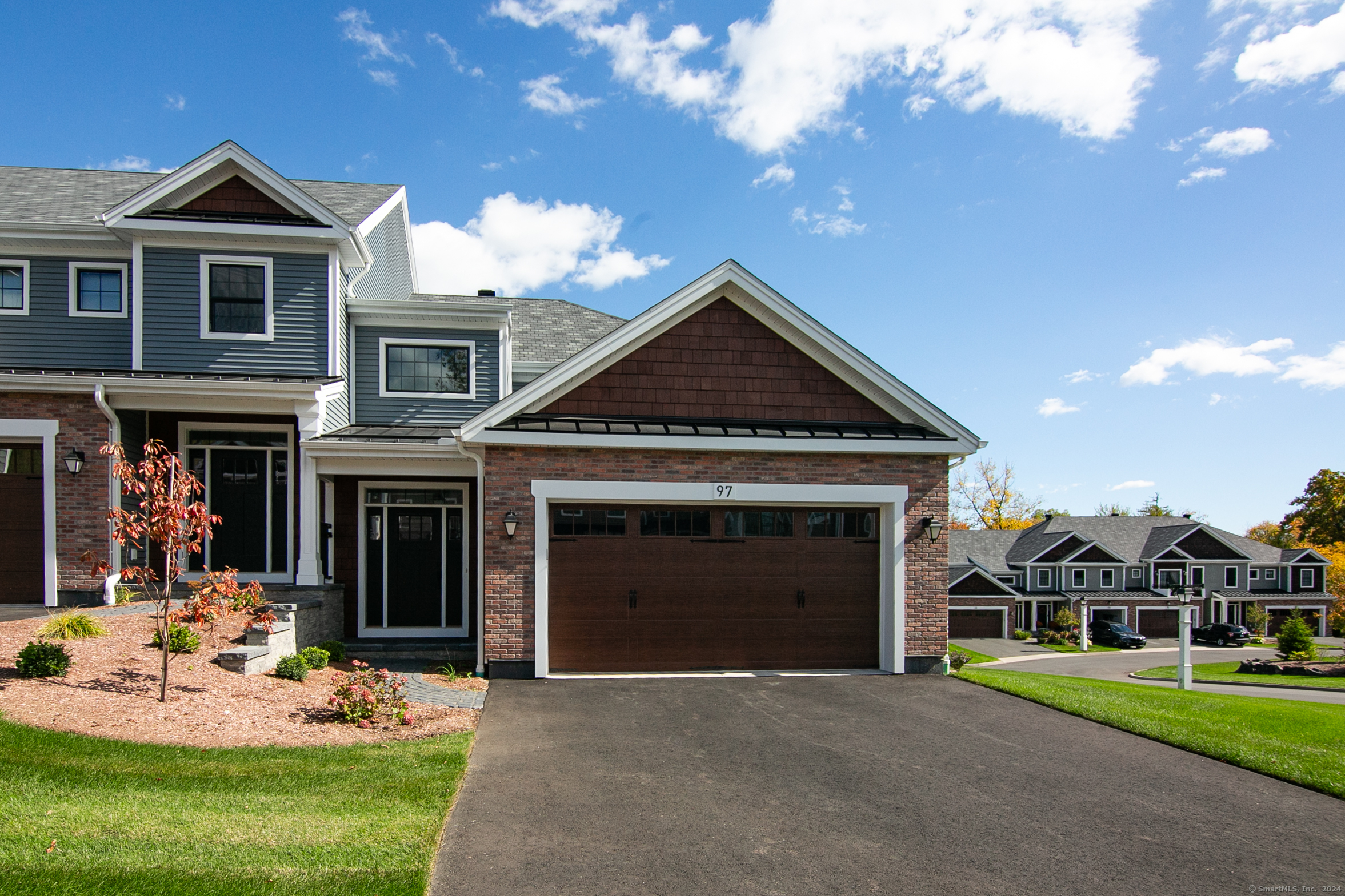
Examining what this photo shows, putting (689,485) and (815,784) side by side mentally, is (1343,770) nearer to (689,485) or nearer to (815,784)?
(815,784)

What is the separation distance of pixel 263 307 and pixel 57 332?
395 centimetres

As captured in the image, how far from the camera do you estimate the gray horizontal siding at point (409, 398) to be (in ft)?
48.1

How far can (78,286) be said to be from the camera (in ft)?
45.1

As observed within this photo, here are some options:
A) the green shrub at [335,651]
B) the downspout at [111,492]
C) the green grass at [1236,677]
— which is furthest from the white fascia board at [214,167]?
the green grass at [1236,677]

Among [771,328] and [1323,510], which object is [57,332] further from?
[1323,510]

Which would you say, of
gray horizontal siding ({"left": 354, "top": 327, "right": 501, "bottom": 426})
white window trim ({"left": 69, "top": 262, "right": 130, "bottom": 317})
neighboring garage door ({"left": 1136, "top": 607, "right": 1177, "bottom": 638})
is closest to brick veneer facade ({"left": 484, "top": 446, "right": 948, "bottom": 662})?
gray horizontal siding ({"left": 354, "top": 327, "right": 501, "bottom": 426})

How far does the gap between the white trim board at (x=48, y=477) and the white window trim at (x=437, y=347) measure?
5.16 metres

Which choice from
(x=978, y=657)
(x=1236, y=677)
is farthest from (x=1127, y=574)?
(x=1236, y=677)

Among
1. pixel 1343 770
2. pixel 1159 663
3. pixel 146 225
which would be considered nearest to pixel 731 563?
pixel 1343 770

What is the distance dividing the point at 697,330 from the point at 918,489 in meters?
4.29

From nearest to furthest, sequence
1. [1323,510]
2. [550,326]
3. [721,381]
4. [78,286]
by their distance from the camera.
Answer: [721,381] < [78,286] < [550,326] < [1323,510]

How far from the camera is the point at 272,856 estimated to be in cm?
453

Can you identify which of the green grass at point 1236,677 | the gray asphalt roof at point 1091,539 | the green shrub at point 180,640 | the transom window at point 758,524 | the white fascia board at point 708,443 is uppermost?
the white fascia board at point 708,443

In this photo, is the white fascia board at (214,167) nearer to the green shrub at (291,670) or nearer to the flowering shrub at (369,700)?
the green shrub at (291,670)
